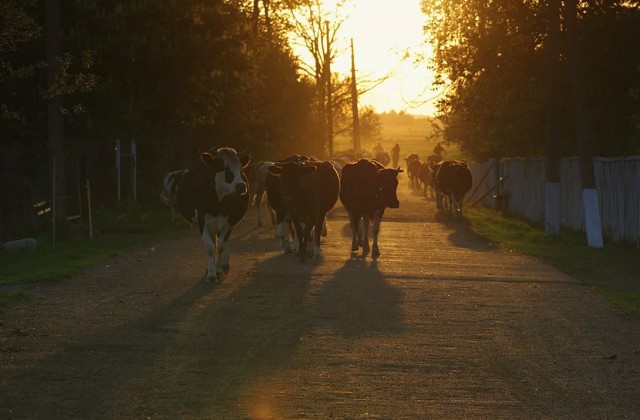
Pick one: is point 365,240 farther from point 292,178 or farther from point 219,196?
point 219,196

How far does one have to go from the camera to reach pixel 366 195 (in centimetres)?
2292

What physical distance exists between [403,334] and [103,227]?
17.6 metres

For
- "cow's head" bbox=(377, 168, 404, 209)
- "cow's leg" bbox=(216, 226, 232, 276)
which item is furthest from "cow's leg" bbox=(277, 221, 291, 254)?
"cow's leg" bbox=(216, 226, 232, 276)

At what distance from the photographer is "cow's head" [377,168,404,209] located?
23078mm

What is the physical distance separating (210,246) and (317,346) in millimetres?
5938

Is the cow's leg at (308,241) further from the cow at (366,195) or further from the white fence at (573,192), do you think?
the white fence at (573,192)

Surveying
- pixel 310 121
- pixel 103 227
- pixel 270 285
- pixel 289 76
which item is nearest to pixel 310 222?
pixel 270 285

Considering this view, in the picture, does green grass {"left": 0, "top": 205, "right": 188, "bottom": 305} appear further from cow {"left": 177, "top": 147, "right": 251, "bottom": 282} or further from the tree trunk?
cow {"left": 177, "top": 147, "right": 251, "bottom": 282}

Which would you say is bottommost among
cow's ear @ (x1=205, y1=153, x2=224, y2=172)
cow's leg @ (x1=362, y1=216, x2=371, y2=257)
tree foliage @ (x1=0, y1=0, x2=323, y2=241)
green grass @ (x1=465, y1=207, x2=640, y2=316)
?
green grass @ (x1=465, y1=207, x2=640, y2=316)

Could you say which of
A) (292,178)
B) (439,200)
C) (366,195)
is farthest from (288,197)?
(439,200)

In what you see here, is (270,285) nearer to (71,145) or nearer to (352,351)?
(352,351)

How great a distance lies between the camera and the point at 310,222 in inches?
821

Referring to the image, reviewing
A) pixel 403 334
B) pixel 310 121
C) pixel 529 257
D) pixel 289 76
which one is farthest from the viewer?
pixel 310 121

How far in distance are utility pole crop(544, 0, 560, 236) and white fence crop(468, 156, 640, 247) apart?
99cm
